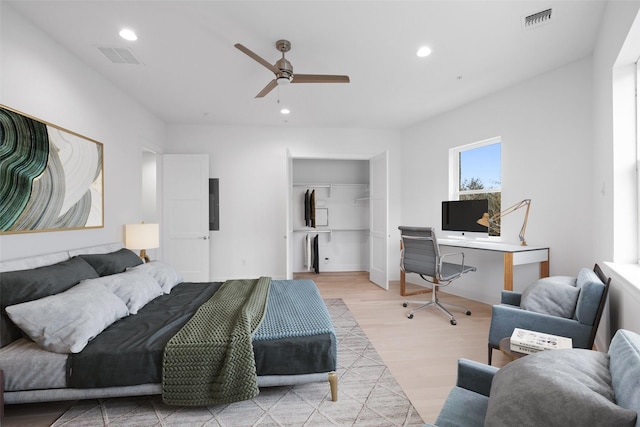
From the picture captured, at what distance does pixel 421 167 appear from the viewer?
4965 mm

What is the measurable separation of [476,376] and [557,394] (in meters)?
0.58

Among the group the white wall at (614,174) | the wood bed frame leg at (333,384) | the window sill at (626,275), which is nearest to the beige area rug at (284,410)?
the wood bed frame leg at (333,384)

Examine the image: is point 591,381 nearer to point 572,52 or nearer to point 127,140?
point 572,52

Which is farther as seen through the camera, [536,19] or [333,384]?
[536,19]

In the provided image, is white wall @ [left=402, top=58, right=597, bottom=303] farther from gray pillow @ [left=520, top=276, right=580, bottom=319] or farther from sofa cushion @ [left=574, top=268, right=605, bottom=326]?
sofa cushion @ [left=574, top=268, right=605, bottom=326]

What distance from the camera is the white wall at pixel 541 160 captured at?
10.00 feet

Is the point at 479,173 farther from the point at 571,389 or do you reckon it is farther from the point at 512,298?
the point at 571,389

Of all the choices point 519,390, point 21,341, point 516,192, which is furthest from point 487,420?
point 516,192

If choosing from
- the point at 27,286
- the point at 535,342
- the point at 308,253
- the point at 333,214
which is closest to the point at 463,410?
the point at 535,342

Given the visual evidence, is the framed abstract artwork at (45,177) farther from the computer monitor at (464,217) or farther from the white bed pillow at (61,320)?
the computer monitor at (464,217)

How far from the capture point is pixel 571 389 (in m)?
0.84

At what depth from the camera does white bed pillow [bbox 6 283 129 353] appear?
1.76m

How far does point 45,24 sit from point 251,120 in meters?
2.66

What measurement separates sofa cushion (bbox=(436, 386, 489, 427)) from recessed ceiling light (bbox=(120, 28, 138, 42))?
3209 mm
